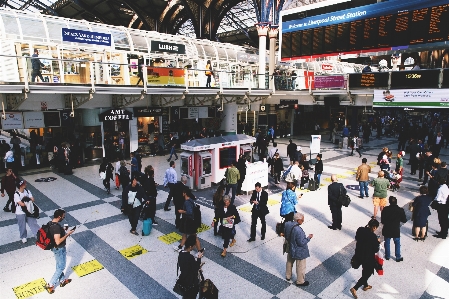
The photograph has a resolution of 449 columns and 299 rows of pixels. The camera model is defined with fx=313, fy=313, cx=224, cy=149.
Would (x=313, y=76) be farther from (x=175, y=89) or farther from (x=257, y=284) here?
(x=257, y=284)

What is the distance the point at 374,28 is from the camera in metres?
17.1

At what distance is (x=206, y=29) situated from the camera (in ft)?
121

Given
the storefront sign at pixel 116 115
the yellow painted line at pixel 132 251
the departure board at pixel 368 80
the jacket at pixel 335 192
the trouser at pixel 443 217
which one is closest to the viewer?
the yellow painted line at pixel 132 251

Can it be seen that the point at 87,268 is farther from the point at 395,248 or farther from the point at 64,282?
the point at 395,248

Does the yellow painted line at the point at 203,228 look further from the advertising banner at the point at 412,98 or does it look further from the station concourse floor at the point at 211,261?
the advertising banner at the point at 412,98

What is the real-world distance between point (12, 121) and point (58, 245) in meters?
13.7

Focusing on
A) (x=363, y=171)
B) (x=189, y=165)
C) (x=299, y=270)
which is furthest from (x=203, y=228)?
(x=363, y=171)

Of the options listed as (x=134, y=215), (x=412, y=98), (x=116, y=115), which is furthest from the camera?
(x=116, y=115)

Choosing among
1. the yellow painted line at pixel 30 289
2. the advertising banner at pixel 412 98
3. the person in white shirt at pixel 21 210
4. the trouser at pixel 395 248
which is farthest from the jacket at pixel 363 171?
the person in white shirt at pixel 21 210

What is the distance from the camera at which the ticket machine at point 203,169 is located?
46.1 ft

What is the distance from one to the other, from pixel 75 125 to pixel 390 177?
1789 cm

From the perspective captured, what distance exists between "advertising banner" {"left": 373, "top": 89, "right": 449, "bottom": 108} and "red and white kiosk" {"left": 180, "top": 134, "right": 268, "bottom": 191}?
31.8 feet

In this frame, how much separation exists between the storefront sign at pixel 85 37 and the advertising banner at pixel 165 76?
134 inches

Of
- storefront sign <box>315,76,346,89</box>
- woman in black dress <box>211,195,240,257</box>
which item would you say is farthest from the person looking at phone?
storefront sign <box>315,76,346,89</box>
